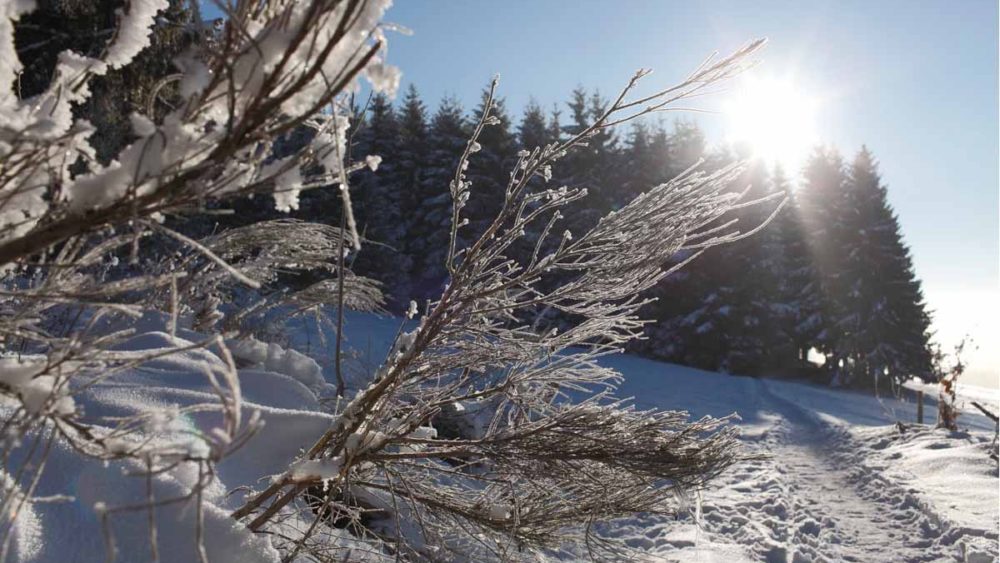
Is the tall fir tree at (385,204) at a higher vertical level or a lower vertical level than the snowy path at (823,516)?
higher

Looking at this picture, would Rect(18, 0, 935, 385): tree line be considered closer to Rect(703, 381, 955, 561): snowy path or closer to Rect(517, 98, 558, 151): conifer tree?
Rect(517, 98, 558, 151): conifer tree

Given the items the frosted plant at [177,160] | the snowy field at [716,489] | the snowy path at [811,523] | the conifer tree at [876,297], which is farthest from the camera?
Result: the conifer tree at [876,297]

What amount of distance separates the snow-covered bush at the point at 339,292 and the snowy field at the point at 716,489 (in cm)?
12

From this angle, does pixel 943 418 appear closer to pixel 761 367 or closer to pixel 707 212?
pixel 707 212

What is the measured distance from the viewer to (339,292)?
5.71 feet

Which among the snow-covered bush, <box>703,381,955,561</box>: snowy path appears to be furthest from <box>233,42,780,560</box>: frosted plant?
<box>703,381,955,561</box>: snowy path

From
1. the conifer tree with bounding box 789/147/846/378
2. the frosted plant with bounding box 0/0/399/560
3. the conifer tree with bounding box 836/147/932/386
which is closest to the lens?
the frosted plant with bounding box 0/0/399/560

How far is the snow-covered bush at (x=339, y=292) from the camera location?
102 cm

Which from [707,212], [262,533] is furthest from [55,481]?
[707,212]

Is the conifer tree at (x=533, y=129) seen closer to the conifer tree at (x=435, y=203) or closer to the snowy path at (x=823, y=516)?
the conifer tree at (x=435, y=203)

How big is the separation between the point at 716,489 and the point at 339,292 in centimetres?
714

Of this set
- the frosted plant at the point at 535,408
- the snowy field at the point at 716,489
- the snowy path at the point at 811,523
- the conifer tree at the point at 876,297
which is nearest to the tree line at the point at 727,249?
the conifer tree at the point at 876,297

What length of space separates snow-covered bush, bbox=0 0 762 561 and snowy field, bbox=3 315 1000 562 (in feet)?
0.40

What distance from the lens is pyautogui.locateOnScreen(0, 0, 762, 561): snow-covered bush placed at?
Answer: 3.35 ft
